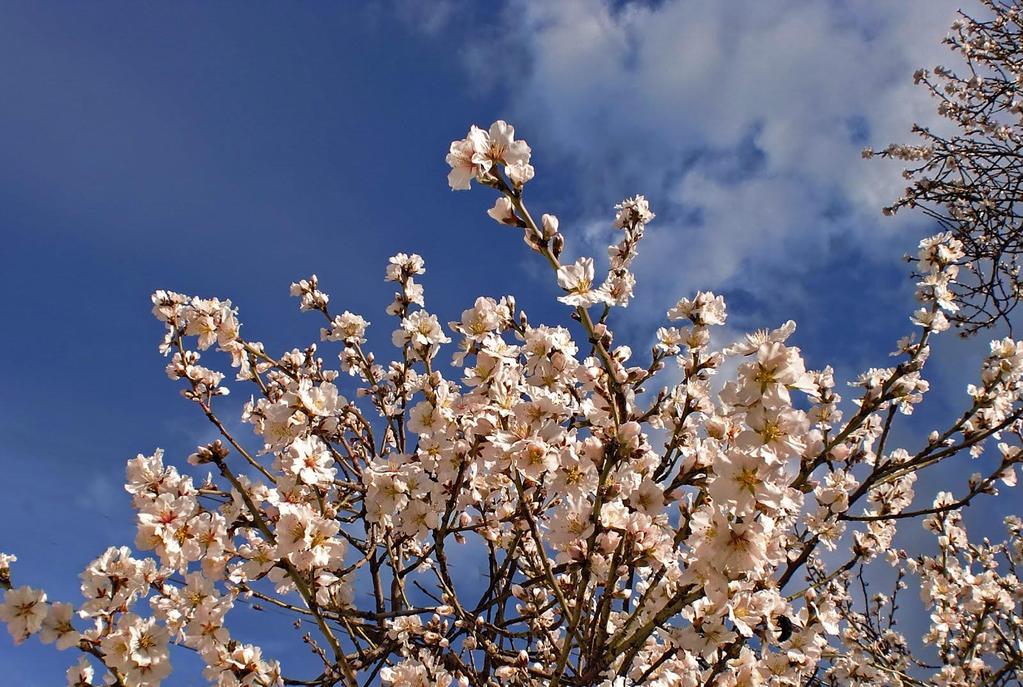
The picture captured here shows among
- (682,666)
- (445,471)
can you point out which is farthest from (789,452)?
(682,666)

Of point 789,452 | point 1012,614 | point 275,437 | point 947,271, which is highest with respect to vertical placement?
point 947,271

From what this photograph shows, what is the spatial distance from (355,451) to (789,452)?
8.86 feet

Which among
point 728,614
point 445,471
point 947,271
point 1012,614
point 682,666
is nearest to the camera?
point 728,614

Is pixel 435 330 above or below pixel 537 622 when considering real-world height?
above

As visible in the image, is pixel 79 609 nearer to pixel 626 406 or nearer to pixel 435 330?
pixel 435 330

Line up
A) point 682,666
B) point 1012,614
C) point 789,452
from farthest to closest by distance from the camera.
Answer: point 1012,614 → point 682,666 → point 789,452

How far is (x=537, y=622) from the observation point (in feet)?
11.9

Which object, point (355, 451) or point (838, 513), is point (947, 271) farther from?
point (355, 451)

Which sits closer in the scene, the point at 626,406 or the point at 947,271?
the point at 626,406

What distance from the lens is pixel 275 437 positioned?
9.59 ft

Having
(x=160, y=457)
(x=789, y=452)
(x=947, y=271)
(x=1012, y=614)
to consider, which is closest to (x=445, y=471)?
(x=160, y=457)

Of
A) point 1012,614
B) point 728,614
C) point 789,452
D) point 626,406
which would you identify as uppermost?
point 1012,614

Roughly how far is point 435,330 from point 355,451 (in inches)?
45.5

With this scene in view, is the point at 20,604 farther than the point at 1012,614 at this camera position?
No
